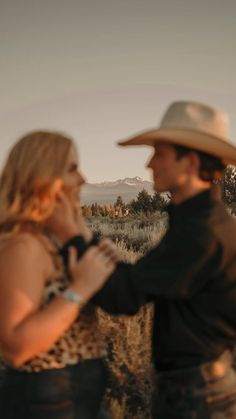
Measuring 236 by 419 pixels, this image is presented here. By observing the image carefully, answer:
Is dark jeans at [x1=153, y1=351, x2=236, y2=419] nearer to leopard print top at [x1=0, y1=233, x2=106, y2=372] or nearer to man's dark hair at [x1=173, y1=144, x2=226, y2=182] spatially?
leopard print top at [x1=0, y1=233, x2=106, y2=372]

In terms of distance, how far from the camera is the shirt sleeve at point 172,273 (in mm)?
2471

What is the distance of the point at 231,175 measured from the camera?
38.6m

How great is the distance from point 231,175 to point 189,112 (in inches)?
1429

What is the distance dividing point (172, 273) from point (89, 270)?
14.3 inches

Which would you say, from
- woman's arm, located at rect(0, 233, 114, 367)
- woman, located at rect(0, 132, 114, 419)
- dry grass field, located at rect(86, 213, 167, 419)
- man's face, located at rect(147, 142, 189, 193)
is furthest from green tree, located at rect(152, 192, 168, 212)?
woman's arm, located at rect(0, 233, 114, 367)

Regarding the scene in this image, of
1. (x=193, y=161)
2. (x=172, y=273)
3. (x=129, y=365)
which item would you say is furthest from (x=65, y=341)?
(x=129, y=365)

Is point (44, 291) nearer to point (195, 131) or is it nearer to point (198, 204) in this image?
point (198, 204)

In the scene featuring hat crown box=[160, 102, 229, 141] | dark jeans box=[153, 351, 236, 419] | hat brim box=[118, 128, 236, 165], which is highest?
hat crown box=[160, 102, 229, 141]

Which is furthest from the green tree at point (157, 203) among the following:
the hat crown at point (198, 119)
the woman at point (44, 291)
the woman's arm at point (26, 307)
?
the woman's arm at point (26, 307)

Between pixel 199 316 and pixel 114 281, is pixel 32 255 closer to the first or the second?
pixel 114 281

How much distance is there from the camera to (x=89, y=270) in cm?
245

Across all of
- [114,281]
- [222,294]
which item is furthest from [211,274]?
[114,281]

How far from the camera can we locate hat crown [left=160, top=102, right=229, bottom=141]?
302 cm

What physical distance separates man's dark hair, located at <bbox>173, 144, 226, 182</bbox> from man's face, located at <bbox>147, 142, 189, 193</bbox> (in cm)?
3
